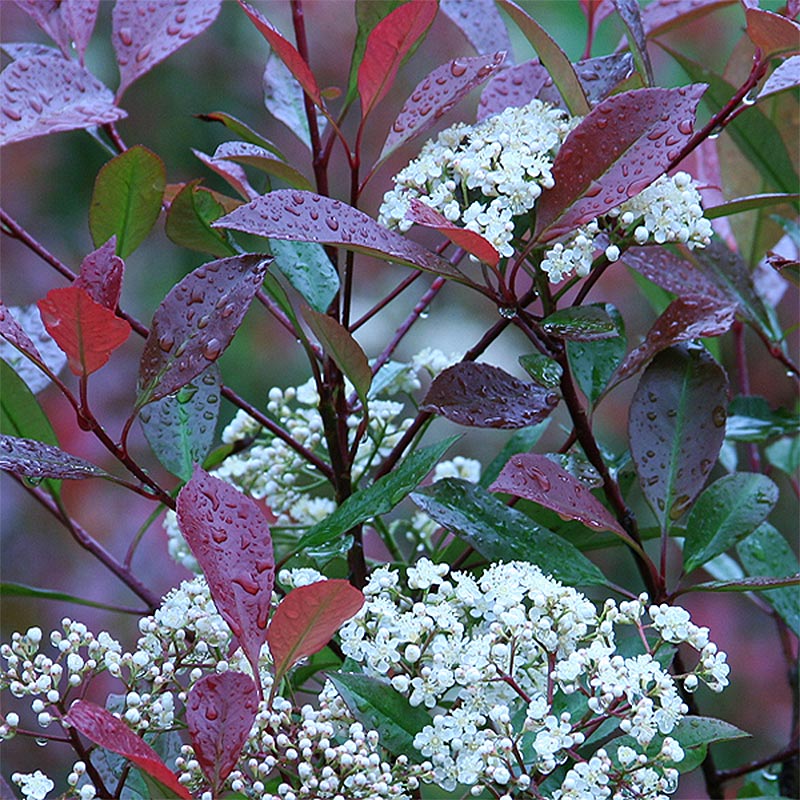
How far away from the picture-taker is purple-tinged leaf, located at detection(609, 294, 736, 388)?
1.84 ft

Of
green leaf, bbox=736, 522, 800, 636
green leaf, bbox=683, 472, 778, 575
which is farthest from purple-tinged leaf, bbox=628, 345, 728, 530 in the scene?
green leaf, bbox=736, 522, 800, 636

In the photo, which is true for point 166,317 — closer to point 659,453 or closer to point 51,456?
point 51,456

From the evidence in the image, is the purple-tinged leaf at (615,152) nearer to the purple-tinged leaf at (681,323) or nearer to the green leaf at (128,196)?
the purple-tinged leaf at (681,323)

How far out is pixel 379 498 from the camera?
1.65 feet

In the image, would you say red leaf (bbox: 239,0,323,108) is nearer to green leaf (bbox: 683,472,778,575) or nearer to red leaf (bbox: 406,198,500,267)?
red leaf (bbox: 406,198,500,267)

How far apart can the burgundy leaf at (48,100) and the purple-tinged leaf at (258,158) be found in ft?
0.22

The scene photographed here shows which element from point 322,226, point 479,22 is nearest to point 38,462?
point 322,226

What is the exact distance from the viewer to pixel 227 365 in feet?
6.00

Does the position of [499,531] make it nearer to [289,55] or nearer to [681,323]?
[681,323]

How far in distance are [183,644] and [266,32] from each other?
1.02 ft

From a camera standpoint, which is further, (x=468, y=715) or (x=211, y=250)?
(x=211, y=250)

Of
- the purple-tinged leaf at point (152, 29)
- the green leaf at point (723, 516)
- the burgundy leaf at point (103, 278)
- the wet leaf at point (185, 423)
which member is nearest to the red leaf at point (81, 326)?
the burgundy leaf at point (103, 278)

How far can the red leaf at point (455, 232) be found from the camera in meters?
0.47

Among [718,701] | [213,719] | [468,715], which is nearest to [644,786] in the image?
[468,715]
